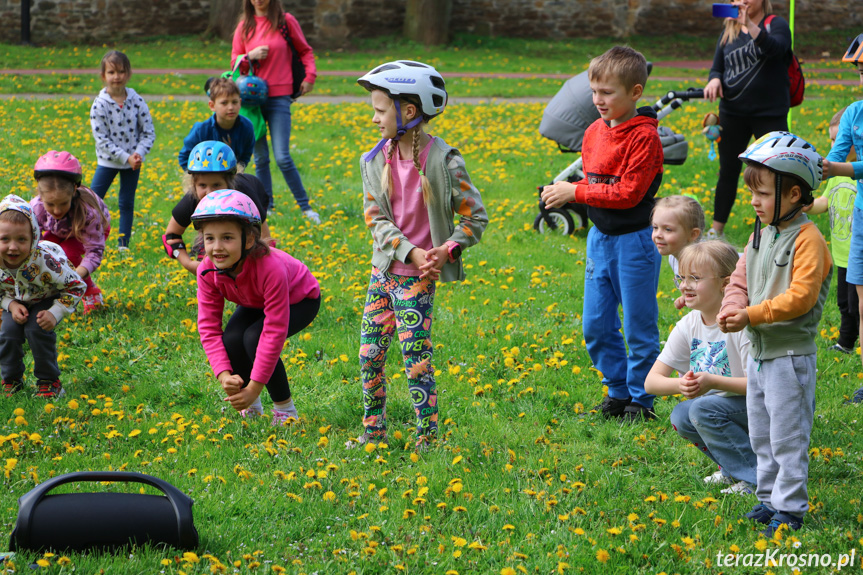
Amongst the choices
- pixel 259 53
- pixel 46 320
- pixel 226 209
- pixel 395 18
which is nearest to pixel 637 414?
pixel 226 209

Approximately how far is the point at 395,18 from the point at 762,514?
23.6 meters

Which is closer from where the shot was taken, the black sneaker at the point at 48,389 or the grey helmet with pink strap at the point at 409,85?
the grey helmet with pink strap at the point at 409,85

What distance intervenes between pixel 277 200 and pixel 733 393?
710 cm

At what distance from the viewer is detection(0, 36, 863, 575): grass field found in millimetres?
3574

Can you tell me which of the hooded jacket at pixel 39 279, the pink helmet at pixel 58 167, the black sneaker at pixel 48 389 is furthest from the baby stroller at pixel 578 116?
the black sneaker at pixel 48 389

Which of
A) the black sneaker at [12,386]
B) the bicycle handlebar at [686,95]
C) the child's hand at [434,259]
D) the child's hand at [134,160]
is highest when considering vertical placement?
the bicycle handlebar at [686,95]

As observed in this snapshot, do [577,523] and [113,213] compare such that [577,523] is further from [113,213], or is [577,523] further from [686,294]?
[113,213]

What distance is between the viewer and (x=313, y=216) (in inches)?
365

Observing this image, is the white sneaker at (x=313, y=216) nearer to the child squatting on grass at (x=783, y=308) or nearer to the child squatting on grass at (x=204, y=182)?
the child squatting on grass at (x=204, y=182)

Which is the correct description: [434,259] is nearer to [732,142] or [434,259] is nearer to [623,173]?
[623,173]

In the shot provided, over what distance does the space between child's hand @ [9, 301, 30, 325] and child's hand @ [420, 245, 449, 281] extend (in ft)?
8.52

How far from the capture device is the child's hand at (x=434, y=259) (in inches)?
164

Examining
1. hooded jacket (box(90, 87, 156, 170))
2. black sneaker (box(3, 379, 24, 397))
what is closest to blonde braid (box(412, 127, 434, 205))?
black sneaker (box(3, 379, 24, 397))

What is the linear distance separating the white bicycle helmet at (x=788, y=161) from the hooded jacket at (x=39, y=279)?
13.0ft
